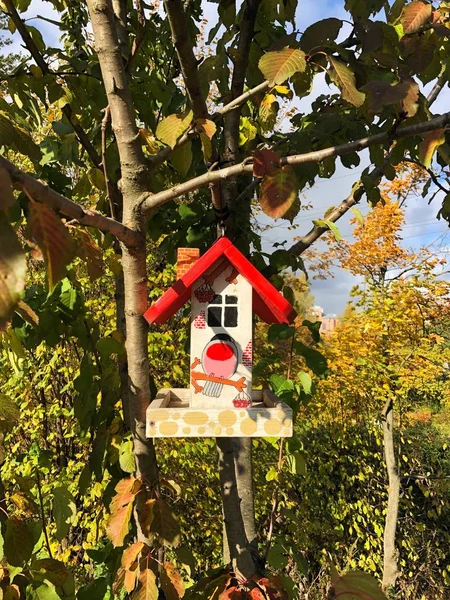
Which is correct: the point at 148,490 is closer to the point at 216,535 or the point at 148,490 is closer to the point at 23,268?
the point at 23,268

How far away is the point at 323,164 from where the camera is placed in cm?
168

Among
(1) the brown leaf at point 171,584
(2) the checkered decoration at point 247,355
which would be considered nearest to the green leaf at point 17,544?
(1) the brown leaf at point 171,584

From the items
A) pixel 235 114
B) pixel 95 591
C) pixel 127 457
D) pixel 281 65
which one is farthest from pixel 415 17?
pixel 95 591

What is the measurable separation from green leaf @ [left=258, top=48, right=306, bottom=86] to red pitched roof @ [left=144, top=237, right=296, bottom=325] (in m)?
0.39

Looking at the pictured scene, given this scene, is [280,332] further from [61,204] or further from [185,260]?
[61,204]

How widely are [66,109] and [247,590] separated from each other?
1381 mm

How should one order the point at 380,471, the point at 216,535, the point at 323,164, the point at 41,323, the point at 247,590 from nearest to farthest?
the point at 247,590 < the point at 41,323 < the point at 323,164 < the point at 216,535 < the point at 380,471

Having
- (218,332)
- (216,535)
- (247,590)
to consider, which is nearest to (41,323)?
(218,332)

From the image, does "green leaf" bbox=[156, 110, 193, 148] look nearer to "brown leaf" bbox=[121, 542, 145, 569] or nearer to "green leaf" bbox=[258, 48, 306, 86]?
"green leaf" bbox=[258, 48, 306, 86]

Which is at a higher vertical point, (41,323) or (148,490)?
(41,323)

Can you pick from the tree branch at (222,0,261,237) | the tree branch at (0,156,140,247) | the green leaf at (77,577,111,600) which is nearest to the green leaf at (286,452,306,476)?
the green leaf at (77,577,111,600)

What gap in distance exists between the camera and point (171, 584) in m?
0.98

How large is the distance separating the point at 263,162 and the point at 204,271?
35 centimetres

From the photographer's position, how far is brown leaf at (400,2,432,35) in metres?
0.92
